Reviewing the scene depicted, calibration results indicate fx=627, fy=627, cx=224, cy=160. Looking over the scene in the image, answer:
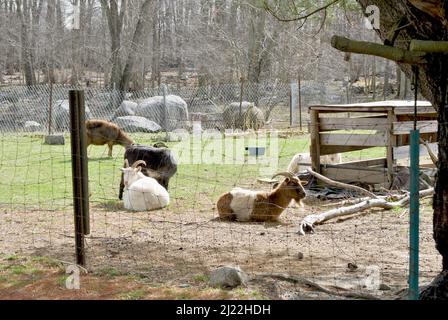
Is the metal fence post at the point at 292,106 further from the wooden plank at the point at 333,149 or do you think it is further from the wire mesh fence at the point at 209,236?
the wooden plank at the point at 333,149

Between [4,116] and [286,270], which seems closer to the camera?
[286,270]

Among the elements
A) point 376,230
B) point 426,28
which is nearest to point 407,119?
point 376,230

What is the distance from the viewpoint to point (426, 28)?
4.47m

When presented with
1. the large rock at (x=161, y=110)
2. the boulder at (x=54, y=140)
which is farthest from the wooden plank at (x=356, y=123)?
the large rock at (x=161, y=110)

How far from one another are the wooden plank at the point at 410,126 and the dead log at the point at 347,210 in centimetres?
132

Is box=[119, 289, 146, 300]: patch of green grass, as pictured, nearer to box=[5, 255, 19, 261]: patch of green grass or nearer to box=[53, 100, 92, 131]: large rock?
box=[5, 255, 19, 261]: patch of green grass

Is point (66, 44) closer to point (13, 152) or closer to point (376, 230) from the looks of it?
point (13, 152)

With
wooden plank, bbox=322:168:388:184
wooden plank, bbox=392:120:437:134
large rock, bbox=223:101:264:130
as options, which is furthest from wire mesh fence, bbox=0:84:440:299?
large rock, bbox=223:101:264:130

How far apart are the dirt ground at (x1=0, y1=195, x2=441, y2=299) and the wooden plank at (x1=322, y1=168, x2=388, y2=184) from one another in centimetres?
165

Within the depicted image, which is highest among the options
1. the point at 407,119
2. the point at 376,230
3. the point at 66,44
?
the point at 66,44

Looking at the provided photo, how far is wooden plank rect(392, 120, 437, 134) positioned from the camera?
10.6 m

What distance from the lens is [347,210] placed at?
340 inches

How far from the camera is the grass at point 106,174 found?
1023 centimetres
